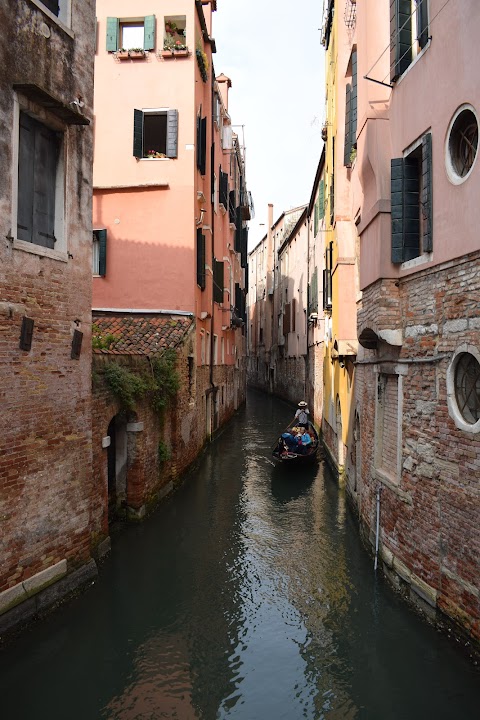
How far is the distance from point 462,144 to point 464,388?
98.4 inches

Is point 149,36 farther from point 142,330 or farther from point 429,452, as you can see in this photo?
point 429,452

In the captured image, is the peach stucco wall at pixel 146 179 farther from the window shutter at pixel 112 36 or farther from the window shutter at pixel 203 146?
the window shutter at pixel 203 146

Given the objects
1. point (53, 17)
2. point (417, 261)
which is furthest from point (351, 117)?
point (53, 17)

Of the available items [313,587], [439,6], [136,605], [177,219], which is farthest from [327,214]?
[136,605]

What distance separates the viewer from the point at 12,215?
18.9 ft

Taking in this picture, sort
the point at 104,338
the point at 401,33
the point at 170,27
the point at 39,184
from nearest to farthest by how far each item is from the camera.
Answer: the point at 39,184, the point at 401,33, the point at 104,338, the point at 170,27

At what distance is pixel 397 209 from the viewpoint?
23.4 ft

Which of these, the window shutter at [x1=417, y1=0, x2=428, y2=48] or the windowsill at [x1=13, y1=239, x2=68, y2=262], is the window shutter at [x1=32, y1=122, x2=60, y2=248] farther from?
the window shutter at [x1=417, y1=0, x2=428, y2=48]

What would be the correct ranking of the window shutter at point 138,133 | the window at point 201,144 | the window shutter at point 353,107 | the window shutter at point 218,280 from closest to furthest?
the window shutter at point 353,107 → the window shutter at point 138,133 → the window at point 201,144 → the window shutter at point 218,280

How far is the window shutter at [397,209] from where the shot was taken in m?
7.08

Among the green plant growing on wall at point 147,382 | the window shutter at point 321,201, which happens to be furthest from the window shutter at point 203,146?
the green plant growing on wall at point 147,382

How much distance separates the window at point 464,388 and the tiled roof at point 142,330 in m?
7.03

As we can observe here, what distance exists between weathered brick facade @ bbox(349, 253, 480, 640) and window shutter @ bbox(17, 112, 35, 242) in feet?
14.2

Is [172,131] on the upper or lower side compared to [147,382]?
upper
